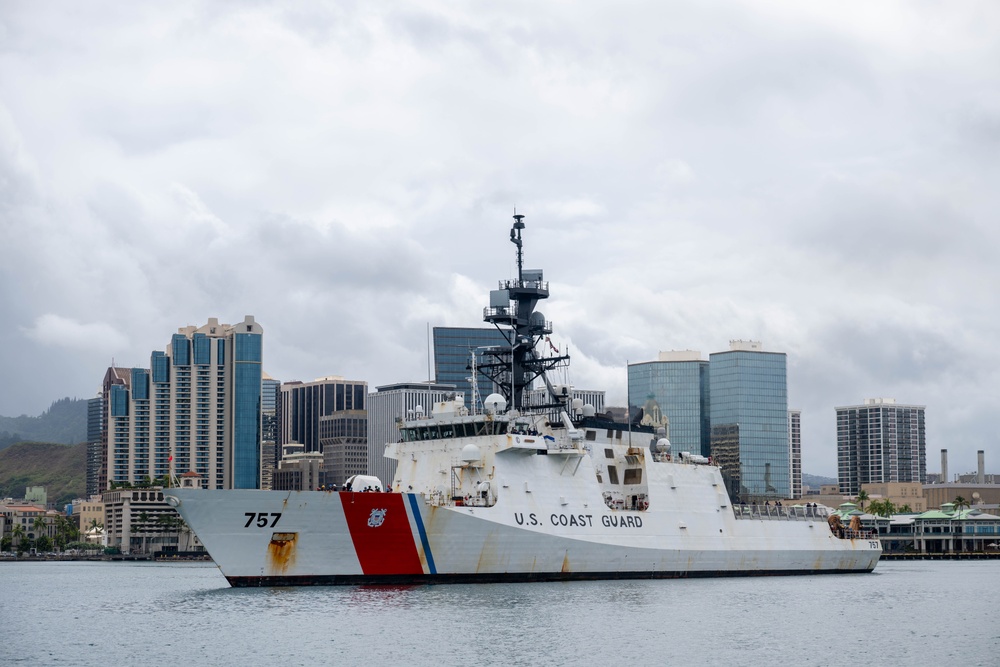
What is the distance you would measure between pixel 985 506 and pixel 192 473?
96279mm

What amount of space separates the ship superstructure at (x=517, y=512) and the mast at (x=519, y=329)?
0.05m

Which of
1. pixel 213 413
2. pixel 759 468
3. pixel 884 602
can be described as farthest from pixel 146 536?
pixel 884 602

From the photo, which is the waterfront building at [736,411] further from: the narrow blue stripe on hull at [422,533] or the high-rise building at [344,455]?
the narrow blue stripe on hull at [422,533]

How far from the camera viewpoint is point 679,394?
171 meters

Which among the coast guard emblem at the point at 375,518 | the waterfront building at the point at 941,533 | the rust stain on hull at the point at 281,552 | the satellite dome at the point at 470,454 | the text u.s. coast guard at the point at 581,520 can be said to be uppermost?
the satellite dome at the point at 470,454

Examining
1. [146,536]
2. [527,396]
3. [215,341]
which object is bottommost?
[146,536]

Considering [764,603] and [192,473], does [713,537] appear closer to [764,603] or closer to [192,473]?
[764,603]

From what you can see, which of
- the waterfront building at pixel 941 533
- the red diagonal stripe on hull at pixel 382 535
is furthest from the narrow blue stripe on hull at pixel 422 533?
the waterfront building at pixel 941 533

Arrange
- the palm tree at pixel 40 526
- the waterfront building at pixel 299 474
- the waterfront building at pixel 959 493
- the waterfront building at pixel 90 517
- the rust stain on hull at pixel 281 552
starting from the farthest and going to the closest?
1. the waterfront building at pixel 299 474
2. the waterfront building at pixel 959 493
3. the waterfront building at pixel 90 517
4. the palm tree at pixel 40 526
5. the rust stain on hull at pixel 281 552

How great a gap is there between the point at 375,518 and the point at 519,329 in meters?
12.0

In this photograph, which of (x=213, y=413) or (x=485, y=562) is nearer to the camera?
(x=485, y=562)

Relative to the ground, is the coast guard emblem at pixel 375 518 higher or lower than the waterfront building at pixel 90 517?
higher

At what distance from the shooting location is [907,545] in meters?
114

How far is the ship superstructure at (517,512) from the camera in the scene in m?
35.4
